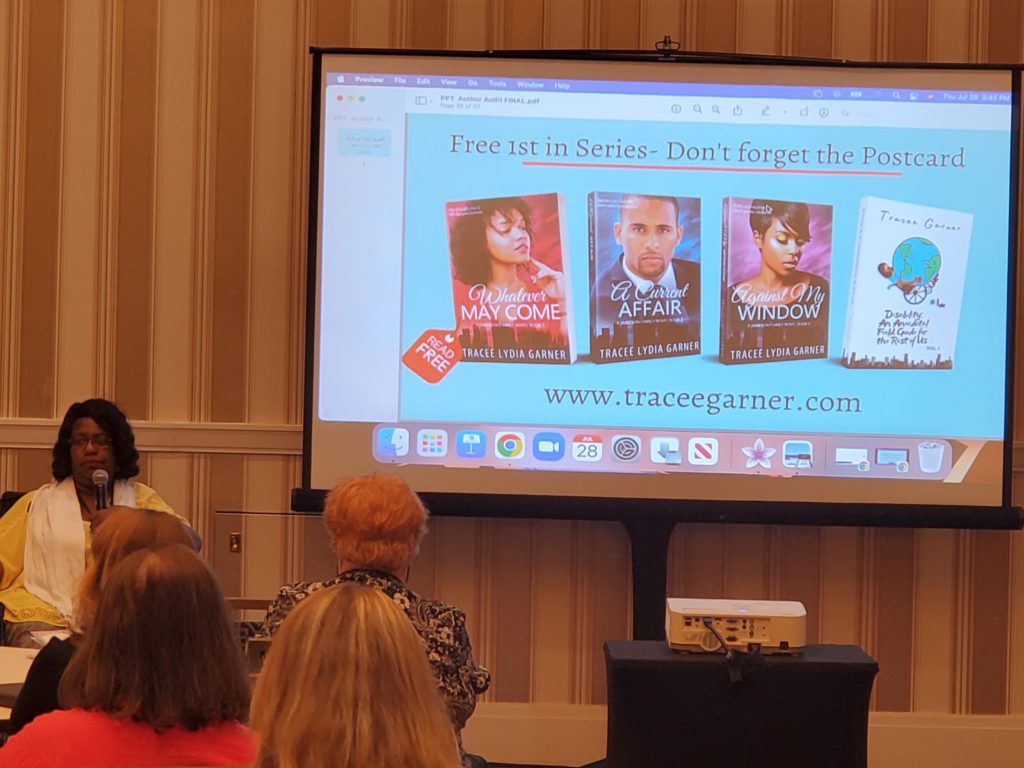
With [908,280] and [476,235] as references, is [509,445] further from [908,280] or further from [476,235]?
[908,280]

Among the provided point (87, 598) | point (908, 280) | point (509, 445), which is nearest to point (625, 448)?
point (509, 445)

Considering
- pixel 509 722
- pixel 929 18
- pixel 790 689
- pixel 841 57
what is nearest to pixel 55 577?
pixel 509 722

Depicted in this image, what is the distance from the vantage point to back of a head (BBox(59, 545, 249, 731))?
1.65 metres

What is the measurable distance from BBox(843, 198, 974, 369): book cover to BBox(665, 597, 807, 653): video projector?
1882mm

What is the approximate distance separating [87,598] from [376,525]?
2.19ft

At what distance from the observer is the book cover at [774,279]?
4211 mm

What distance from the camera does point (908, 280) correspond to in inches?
166

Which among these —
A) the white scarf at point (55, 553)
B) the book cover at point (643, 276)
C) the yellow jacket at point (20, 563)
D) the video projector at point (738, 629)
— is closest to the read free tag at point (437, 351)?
the book cover at point (643, 276)

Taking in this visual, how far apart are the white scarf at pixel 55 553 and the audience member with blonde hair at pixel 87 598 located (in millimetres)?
1646

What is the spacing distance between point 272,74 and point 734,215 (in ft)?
5.43

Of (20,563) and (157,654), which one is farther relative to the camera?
(20,563)

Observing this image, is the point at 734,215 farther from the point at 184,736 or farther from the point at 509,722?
the point at 184,736

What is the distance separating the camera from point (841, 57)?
4.40m

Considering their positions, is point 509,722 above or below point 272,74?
below
